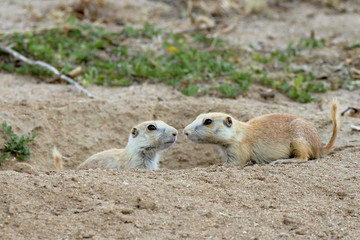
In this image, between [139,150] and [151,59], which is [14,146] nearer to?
[139,150]

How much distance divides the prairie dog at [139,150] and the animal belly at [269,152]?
976 mm

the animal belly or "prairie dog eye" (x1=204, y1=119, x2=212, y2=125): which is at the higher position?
"prairie dog eye" (x1=204, y1=119, x2=212, y2=125)

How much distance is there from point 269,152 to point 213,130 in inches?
27.3

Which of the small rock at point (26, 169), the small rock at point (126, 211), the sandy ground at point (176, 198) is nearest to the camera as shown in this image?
the sandy ground at point (176, 198)

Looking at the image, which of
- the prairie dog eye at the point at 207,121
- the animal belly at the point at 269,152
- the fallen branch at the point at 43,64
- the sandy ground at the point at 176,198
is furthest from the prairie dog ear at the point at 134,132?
the fallen branch at the point at 43,64

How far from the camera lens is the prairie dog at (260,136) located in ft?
19.6

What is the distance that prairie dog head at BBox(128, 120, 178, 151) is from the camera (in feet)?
20.3

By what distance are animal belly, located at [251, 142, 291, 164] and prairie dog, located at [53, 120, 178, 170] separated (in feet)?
3.20

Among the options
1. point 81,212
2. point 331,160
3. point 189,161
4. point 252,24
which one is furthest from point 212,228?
point 252,24

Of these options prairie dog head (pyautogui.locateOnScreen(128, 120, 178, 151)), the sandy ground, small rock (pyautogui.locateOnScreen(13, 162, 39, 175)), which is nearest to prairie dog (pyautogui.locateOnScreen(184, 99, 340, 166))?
prairie dog head (pyautogui.locateOnScreen(128, 120, 178, 151))

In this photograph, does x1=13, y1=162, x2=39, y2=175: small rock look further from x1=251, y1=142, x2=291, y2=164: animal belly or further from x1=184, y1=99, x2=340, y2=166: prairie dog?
x1=251, y1=142, x2=291, y2=164: animal belly

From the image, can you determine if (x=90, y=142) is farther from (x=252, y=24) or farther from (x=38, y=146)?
(x=252, y=24)

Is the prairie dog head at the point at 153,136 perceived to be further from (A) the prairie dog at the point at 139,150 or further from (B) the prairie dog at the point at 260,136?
(B) the prairie dog at the point at 260,136

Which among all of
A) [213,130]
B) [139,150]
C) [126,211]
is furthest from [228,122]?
[126,211]
